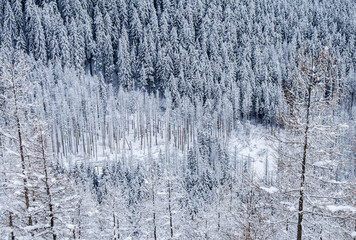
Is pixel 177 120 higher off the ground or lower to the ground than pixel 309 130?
lower

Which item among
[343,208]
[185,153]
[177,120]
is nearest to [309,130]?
[343,208]

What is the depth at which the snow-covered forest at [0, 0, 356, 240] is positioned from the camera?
9695 mm

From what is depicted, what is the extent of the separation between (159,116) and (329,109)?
305 ft

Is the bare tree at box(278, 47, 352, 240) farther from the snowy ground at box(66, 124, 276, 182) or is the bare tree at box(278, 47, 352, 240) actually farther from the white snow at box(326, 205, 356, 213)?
the snowy ground at box(66, 124, 276, 182)

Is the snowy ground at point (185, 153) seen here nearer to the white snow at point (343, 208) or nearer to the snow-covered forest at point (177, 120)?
the snow-covered forest at point (177, 120)

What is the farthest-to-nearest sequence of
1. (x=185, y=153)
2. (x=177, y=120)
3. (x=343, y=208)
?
(x=177, y=120)
(x=185, y=153)
(x=343, y=208)

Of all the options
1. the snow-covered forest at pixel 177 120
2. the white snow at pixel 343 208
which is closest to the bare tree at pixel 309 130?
the snow-covered forest at pixel 177 120

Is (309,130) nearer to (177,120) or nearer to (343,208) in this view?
(343,208)

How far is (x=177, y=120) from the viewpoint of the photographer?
9688 cm

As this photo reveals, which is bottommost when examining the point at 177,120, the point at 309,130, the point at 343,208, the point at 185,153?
the point at 185,153

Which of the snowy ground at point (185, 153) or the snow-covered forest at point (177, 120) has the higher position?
the snow-covered forest at point (177, 120)

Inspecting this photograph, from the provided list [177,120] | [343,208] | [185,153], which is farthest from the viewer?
[177,120]

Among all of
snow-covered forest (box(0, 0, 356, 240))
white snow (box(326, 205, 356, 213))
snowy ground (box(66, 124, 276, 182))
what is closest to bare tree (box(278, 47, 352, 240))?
snow-covered forest (box(0, 0, 356, 240))

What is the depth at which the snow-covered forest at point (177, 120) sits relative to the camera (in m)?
9.70
